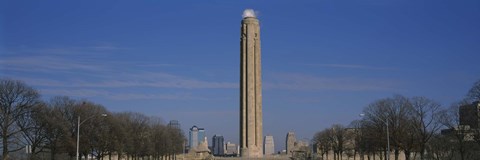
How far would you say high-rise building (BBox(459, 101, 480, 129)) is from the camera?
205ft

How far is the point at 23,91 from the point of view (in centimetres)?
6353

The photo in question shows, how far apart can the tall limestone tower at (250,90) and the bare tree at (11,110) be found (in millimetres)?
64718

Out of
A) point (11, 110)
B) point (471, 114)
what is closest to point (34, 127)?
point (11, 110)

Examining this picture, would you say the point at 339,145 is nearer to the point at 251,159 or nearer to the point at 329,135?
the point at 329,135

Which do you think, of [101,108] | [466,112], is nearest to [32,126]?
[101,108]

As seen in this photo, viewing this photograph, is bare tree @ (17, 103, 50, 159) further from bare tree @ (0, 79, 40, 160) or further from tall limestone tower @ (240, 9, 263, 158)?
tall limestone tower @ (240, 9, 263, 158)

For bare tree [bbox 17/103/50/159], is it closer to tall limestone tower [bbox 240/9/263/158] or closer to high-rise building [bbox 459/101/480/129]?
high-rise building [bbox 459/101/480/129]

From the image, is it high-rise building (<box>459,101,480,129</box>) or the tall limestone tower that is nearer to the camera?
high-rise building (<box>459,101,480,129</box>)

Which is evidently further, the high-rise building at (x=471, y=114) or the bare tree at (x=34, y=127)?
the bare tree at (x=34, y=127)

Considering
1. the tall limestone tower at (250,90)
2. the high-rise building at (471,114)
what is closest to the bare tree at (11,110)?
the high-rise building at (471,114)

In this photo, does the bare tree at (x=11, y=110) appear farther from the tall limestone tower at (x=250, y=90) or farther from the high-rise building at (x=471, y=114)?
the tall limestone tower at (x=250, y=90)

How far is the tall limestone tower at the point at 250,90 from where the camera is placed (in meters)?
125

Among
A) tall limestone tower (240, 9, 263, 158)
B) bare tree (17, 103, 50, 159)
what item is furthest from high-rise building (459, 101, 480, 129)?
tall limestone tower (240, 9, 263, 158)

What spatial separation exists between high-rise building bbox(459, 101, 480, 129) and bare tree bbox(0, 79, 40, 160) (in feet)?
149
